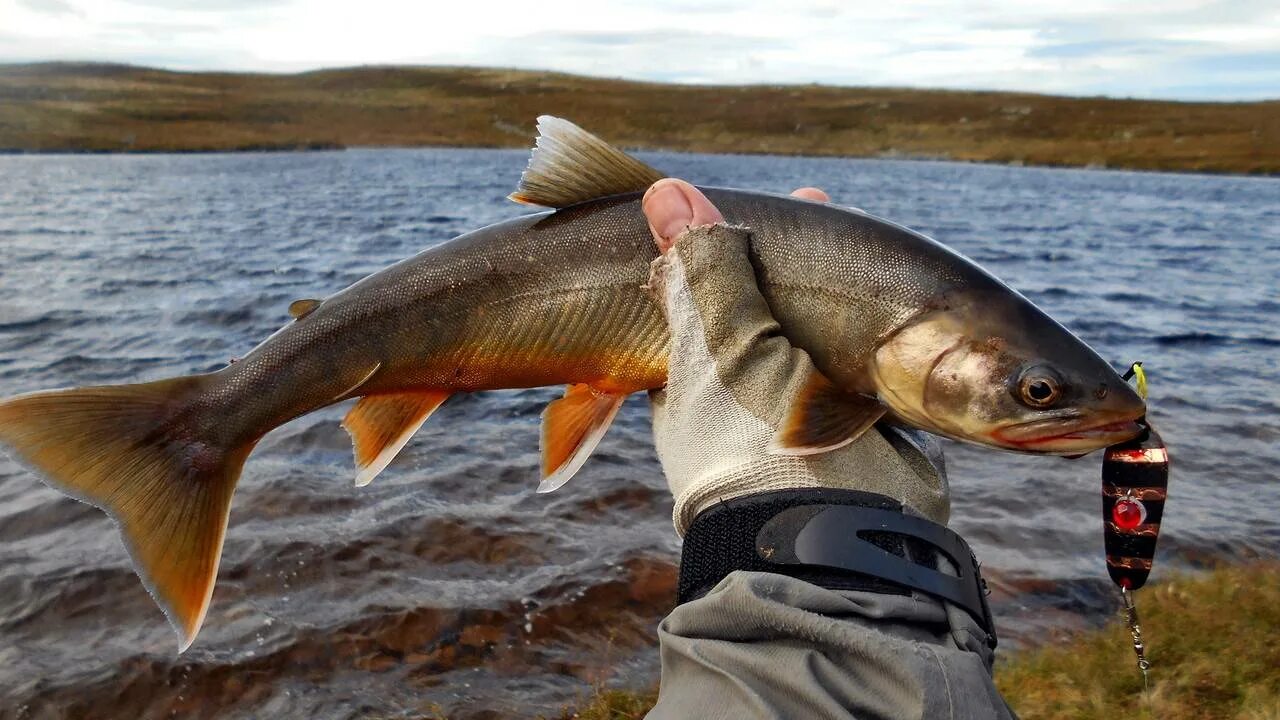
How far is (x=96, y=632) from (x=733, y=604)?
5.68 meters

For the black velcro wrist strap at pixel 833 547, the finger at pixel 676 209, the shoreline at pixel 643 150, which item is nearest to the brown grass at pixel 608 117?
the shoreline at pixel 643 150

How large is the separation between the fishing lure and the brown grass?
93.6 metres

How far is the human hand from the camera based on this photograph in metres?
2.56

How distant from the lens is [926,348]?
2.89m

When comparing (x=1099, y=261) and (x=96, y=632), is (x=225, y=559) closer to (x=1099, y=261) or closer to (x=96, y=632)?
(x=96, y=632)

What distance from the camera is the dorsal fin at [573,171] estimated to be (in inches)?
124

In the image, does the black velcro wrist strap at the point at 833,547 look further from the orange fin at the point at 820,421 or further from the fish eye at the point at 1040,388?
the fish eye at the point at 1040,388

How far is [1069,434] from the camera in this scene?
273 cm

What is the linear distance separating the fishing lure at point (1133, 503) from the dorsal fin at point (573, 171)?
176 cm

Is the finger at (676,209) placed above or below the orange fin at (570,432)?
above

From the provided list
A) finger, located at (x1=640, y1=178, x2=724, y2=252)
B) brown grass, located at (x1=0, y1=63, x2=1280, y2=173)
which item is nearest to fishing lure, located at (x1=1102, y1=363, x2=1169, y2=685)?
finger, located at (x1=640, y1=178, x2=724, y2=252)

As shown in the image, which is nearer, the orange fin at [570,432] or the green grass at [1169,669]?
the orange fin at [570,432]

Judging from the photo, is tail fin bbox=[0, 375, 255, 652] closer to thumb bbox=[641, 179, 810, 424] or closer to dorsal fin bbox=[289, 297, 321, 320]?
dorsal fin bbox=[289, 297, 321, 320]

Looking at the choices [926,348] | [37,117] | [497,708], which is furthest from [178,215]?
[37,117]
